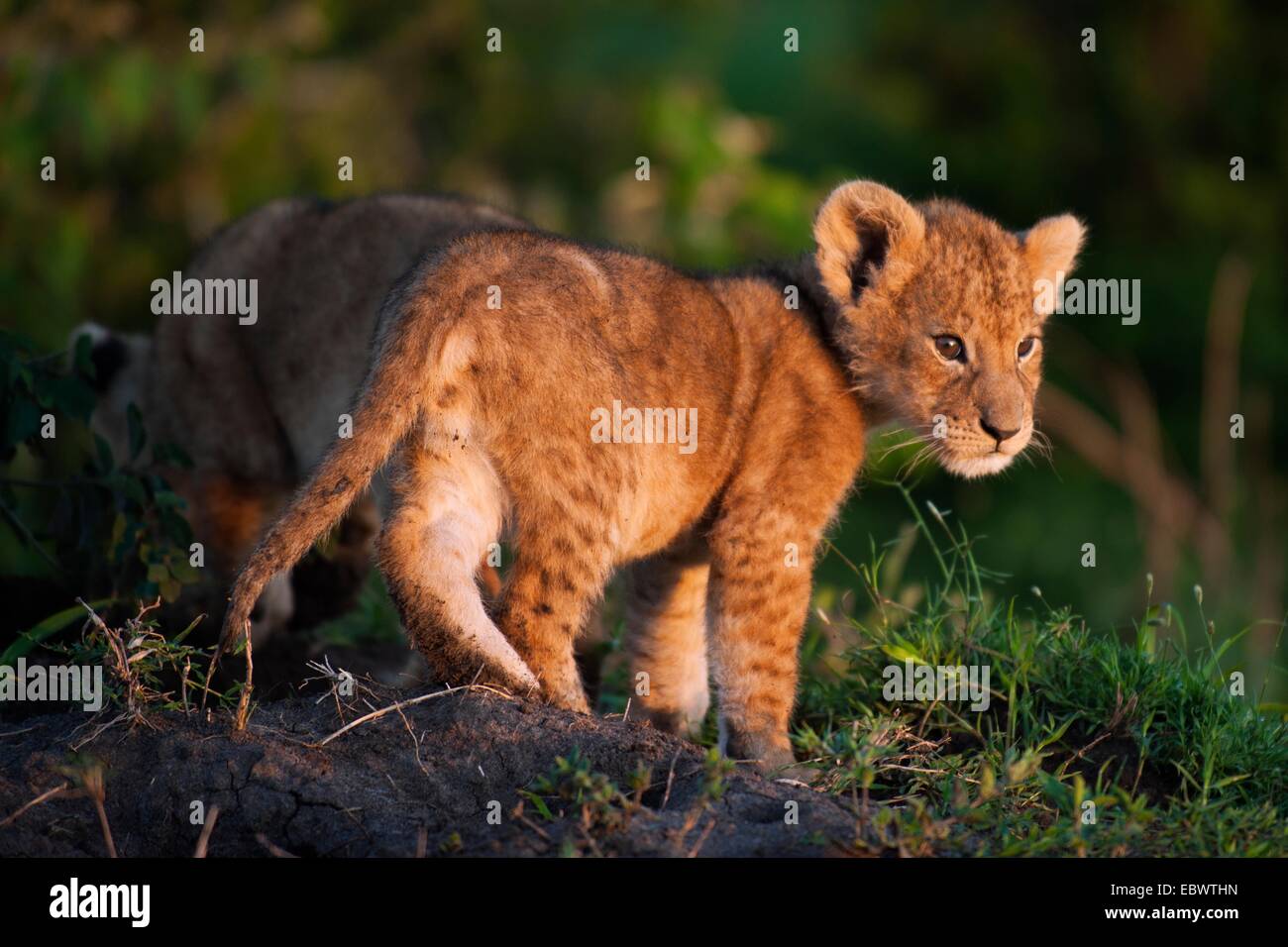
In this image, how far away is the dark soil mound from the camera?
13.8ft

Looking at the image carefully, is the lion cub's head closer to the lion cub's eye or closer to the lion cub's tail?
the lion cub's eye

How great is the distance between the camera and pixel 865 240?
601 centimetres

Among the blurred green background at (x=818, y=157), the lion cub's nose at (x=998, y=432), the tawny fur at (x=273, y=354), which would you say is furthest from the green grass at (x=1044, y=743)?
the blurred green background at (x=818, y=157)

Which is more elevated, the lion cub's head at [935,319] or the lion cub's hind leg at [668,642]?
the lion cub's head at [935,319]

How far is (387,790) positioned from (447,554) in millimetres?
836

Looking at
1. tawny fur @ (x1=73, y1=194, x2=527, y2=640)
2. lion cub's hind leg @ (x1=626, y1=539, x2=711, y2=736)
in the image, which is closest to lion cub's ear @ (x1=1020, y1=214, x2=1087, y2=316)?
lion cub's hind leg @ (x1=626, y1=539, x2=711, y2=736)

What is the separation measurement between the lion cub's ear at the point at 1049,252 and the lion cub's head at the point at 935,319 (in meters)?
0.05

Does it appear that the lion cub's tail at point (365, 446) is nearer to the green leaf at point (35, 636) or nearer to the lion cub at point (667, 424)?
the lion cub at point (667, 424)

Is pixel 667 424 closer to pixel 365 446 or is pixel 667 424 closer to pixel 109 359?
pixel 365 446

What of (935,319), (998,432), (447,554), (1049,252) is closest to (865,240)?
(935,319)

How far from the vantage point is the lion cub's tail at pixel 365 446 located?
4.81 m

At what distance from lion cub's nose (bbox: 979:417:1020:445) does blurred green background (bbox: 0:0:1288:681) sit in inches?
153

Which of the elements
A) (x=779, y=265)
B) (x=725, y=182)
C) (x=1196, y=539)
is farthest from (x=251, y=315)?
(x=1196, y=539)

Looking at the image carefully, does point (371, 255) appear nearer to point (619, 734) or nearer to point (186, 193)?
point (619, 734)
